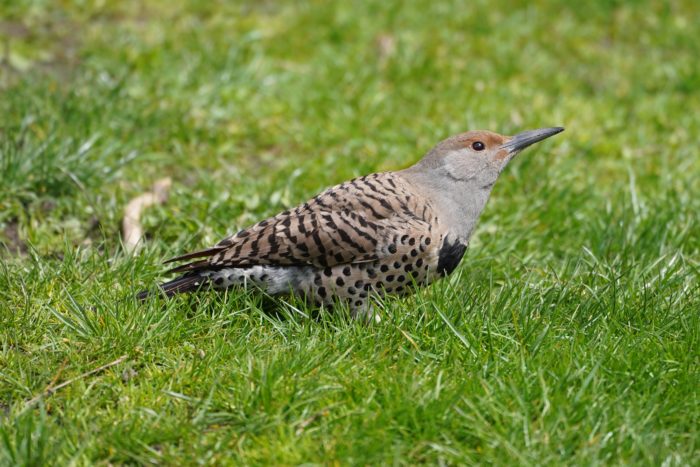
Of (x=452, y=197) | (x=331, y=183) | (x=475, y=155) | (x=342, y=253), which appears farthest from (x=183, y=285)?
(x=331, y=183)

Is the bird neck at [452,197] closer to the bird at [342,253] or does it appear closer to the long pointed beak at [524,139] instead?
the bird at [342,253]

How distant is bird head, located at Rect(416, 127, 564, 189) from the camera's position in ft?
15.5

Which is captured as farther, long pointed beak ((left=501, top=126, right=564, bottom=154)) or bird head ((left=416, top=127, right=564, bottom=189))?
long pointed beak ((left=501, top=126, right=564, bottom=154))

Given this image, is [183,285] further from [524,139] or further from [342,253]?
[524,139]

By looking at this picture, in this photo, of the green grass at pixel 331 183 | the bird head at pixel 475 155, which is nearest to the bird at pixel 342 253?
the green grass at pixel 331 183

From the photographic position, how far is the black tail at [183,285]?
4250 mm

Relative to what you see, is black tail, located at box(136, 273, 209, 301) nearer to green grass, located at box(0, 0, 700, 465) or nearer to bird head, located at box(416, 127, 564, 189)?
green grass, located at box(0, 0, 700, 465)

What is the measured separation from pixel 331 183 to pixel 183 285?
1.96 metres

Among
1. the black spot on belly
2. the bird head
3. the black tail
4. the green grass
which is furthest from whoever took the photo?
the bird head

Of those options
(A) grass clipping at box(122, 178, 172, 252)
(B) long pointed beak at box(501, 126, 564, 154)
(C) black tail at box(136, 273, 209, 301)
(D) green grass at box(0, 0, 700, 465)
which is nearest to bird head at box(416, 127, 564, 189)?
(B) long pointed beak at box(501, 126, 564, 154)

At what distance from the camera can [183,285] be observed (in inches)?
168

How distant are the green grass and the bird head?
0.56 meters

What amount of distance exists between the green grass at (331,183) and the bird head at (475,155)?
56 centimetres

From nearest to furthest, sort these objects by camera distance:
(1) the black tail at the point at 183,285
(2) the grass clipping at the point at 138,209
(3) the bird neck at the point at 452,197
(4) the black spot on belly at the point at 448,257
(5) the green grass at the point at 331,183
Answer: (5) the green grass at the point at 331,183 → (1) the black tail at the point at 183,285 → (4) the black spot on belly at the point at 448,257 → (3) the bird neck at the point at 452,197 → (2) the grass clipping at the point at 138,209
